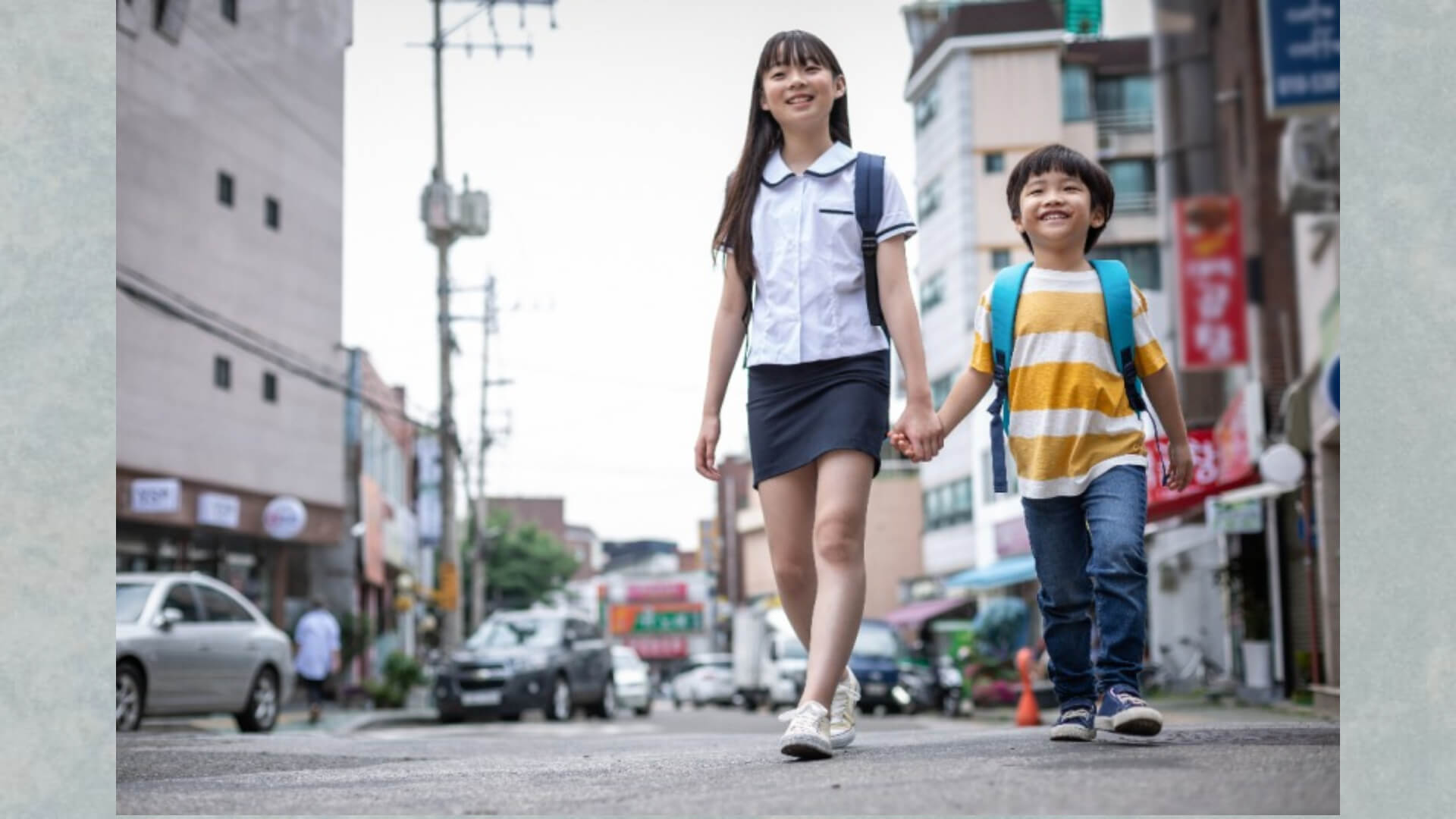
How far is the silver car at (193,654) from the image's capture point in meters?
12.6

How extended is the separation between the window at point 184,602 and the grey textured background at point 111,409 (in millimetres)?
9721

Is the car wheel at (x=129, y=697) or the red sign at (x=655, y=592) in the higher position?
the car wheel at (x=129, y=697)

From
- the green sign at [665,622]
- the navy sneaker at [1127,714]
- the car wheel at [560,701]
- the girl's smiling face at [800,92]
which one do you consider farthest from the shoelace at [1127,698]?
the green sign at [665,622]

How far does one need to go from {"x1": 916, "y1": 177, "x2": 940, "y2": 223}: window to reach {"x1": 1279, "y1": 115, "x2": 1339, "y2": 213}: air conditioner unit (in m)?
29.1

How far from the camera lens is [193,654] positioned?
1321 centimetres

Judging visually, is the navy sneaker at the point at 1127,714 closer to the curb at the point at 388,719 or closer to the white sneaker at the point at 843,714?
the white sneaker at the point at 843,714

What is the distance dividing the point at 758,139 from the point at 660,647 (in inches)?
2660

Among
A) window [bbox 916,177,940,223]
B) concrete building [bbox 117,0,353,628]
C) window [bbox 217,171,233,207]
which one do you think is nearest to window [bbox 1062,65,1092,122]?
window [bbox 916,177,940,223]

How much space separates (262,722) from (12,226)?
1132 centimetres

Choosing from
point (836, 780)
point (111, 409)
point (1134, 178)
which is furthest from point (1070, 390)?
point (1134, 178)

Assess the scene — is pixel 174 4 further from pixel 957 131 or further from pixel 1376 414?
pixel 957 131

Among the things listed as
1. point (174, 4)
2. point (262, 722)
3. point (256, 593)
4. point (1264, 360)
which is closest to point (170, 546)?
point (256, 593)

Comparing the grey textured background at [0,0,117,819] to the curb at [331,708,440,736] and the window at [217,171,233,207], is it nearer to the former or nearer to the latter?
the curb at [331,708,440,736]

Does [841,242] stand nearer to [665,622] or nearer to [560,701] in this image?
[560,701]
